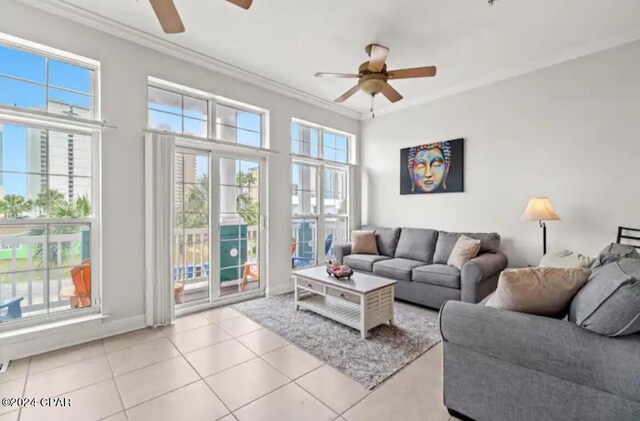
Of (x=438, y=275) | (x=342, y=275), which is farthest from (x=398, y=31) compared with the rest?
(x=438, y=275)

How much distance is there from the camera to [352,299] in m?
2.84

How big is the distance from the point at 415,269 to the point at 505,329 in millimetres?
2117

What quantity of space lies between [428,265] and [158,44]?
3.98m

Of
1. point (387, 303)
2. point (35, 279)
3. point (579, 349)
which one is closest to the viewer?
point (579, 349)

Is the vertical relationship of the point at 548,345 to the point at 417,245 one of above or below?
below

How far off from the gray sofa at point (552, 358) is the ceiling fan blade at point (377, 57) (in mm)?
2174

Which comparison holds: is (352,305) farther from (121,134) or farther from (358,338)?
(121,134)

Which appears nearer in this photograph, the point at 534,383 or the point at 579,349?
the point at 579,349

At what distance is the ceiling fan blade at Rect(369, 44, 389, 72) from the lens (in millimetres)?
2596

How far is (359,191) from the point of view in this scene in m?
5.34

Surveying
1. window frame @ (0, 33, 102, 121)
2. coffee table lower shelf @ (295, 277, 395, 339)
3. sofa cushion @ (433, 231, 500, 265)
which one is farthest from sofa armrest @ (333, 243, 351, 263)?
window frame @ (0, 33, 102, 121)

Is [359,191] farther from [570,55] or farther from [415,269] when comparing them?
[570,55]

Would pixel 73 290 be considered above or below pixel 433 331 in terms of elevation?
above

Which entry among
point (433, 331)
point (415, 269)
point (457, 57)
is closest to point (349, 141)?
point (457, 57)
